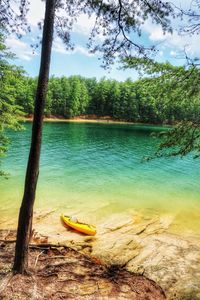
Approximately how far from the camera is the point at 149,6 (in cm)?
760

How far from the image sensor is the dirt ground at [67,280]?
702cm

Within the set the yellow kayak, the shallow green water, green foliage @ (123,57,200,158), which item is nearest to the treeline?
the shallow green water

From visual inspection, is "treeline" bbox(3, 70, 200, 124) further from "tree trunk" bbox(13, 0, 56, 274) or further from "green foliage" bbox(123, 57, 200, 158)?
"tree trunk" bbox(13, 0, 56, 274)

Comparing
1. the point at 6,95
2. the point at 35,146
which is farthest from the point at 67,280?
the point at 6,95

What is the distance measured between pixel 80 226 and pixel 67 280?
660 cm

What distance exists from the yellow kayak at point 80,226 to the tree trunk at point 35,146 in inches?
247

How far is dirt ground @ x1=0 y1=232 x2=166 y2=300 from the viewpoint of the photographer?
23.0ft

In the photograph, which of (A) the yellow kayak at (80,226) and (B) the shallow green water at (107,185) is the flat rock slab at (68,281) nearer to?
(A) the yellow kayak at (80,226)

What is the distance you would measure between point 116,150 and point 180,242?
32.5 m

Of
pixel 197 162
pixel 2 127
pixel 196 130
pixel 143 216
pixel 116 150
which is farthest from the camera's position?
pixel 116 150

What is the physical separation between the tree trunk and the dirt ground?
0.52 metres

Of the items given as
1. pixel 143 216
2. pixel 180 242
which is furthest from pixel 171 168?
pixel 180 242

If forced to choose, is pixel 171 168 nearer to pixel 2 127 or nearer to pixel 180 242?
pixel 180 242

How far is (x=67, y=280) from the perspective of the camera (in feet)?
25.2
